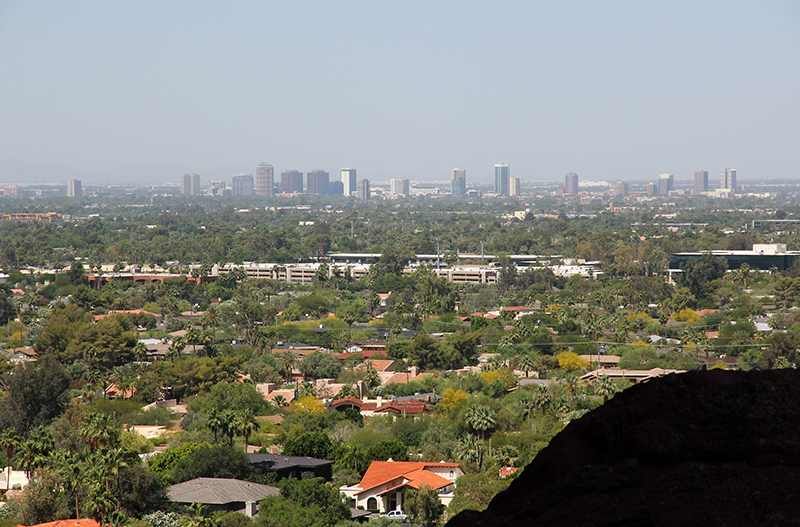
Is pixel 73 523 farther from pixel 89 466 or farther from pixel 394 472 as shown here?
pixel 394 472

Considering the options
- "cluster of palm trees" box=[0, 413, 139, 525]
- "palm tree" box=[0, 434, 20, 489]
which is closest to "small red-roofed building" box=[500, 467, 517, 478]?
"cluster of palm trees" box=[0, 413, 139, 525]

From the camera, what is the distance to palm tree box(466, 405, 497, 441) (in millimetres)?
35125

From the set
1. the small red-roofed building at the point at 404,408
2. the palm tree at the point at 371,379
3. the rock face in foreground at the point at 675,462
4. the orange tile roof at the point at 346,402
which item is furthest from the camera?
the palm tree at the point at 371,379

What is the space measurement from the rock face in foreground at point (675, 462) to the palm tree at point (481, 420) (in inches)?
1111

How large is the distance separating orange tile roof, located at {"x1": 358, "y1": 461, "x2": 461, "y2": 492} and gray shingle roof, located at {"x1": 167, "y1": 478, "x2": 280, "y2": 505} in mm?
2971

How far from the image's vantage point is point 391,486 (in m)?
28.8

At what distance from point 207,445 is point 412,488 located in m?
7.56

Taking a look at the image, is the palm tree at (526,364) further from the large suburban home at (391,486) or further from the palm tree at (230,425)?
the palm tree at (230,425)

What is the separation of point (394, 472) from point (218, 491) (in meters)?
5.65

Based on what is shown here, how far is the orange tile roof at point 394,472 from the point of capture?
1137 inches

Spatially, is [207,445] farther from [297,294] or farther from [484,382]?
[297,294]

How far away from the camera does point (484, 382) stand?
46062 millimetres

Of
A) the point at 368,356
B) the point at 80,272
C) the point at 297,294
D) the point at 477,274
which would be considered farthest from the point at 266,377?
the point at 477,274

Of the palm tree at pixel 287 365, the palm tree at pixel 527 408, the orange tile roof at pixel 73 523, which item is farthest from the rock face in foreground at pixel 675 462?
the palm tree at pixel 287 365
